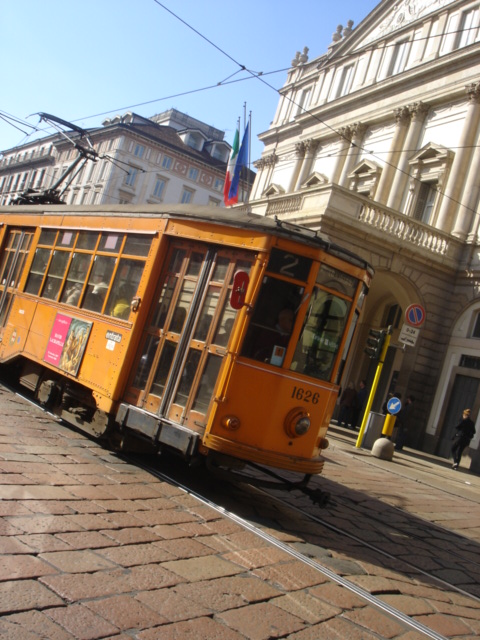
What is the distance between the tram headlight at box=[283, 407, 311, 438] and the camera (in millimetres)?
5953

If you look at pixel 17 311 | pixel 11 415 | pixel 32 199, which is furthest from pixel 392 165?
pixel 11 415

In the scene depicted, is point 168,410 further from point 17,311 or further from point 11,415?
point 17,311

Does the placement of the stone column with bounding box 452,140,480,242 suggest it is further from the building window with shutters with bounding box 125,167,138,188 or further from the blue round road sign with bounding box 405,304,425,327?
the building window with shutters with bounding box 125,167,138,188

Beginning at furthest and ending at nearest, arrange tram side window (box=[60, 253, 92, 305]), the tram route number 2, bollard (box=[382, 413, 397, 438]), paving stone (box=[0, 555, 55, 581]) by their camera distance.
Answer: bollard (box=[382, 413, 397, 438]), tram side window (box=[60, 253, 92, 305]), the tram route number 2, paving stone (box=[0, 555, 55, 581])

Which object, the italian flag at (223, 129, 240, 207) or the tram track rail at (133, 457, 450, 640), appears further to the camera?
the italian flag at (223, 129, 240, 207)

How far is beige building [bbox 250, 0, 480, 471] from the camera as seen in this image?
720 inches

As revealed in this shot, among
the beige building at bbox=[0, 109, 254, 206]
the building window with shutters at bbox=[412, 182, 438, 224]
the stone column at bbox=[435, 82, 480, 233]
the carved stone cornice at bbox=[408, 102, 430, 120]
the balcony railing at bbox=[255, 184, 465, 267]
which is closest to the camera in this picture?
the balcony railing at bbox=[255, 184, 465, 267]

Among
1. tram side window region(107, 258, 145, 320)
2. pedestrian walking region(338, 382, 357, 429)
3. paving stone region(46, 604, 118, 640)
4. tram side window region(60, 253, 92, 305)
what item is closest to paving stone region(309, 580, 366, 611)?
paving stone region(46, 604, 118, 640)

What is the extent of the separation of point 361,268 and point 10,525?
3971 millimetres

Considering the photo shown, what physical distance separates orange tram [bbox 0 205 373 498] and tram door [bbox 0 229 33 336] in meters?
2.66

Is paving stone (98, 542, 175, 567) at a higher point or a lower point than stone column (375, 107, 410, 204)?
lower

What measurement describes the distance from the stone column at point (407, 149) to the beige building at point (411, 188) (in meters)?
0.03

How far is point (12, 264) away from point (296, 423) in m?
6.09

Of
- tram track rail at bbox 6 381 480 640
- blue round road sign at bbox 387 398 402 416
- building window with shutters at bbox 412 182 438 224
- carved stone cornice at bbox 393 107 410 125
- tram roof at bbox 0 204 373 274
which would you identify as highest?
carved stone cornice at bbox 393 107 410 125
